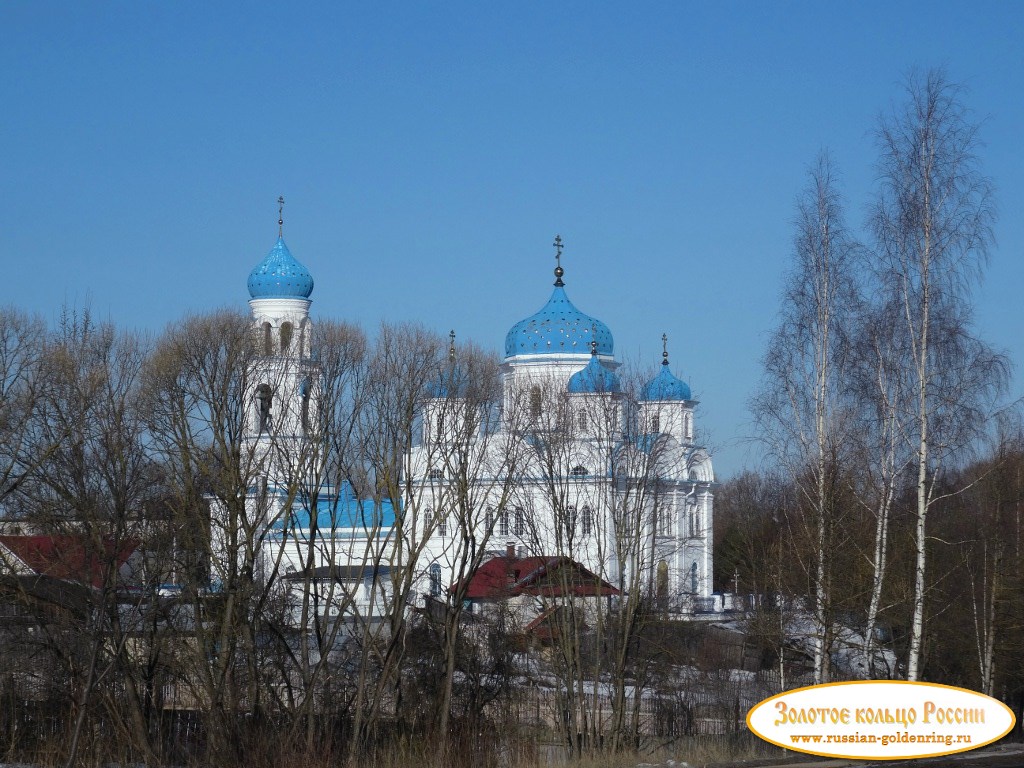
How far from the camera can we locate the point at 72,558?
23.5m

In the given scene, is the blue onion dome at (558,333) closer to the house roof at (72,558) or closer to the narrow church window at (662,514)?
the narrow church window at (662,514)

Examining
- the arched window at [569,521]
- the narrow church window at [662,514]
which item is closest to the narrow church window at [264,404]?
the arched window at [569,521]

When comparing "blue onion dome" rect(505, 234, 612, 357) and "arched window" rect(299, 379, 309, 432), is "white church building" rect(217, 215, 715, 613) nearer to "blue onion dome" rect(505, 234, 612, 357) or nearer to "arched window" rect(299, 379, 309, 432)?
"arched window" rect(299, 379, 309, 432)

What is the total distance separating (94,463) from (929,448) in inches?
492

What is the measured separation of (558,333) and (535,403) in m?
27.7

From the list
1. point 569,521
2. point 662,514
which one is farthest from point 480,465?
point 662,514

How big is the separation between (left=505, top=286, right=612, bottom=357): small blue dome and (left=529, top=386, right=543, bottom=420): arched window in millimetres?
25802

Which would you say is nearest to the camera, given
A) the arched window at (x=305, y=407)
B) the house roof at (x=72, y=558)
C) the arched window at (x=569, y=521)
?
the house roof at (x=72, y=558)

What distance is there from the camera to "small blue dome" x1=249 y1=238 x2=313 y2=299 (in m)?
49.2

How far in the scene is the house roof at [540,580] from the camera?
2453 cm

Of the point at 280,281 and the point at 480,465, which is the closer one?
the point at 480,465

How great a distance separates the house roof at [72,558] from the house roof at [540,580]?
5.17 m

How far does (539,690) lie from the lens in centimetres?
2456

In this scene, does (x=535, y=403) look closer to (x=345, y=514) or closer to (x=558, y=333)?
(x=345, y=514)
